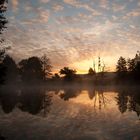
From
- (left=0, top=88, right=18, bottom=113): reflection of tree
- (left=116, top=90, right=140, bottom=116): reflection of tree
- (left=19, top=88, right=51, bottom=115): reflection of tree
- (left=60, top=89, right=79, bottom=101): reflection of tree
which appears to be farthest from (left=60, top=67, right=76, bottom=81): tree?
(left=116, top=90, right=140, bottom=116): reflection of tree

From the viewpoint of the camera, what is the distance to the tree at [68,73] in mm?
137750

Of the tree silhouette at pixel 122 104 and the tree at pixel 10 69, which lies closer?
the tree silhouette at pixel 122 104

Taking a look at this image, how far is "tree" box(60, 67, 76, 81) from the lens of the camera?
138m

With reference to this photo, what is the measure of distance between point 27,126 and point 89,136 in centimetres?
551

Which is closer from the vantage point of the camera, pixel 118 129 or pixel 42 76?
→ pixel 118 129

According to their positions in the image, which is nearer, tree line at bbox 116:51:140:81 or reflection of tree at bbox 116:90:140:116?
reflection of tree at bbox 116:90:140:116

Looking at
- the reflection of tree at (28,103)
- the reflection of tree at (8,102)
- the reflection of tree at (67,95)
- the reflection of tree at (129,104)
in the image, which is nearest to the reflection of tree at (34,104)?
the reflection of tree at (28,103)

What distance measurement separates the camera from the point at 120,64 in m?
152

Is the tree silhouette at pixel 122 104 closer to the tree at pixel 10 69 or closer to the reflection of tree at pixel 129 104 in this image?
the reflection of tree at pixel 129 104

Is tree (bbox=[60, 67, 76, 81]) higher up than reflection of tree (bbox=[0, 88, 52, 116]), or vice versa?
tree (bbox=[60, 67, 76, 81])

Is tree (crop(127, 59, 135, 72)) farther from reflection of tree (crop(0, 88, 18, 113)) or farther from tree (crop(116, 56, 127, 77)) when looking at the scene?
reflection of tree (crop(0, 88, 18, 113))

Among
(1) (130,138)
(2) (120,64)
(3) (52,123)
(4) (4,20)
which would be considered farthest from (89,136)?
(2) (120,64)

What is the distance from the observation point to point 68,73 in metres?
139

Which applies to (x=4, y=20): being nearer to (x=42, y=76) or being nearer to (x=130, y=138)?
(x=130, y=138)
